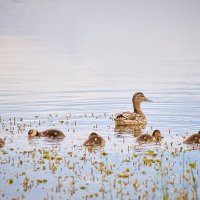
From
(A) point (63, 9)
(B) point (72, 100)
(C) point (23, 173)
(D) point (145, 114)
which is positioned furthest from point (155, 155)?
(A) point (63, 9)

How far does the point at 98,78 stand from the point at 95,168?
17669 mm

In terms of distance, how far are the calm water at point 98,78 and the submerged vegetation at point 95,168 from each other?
0.16 meters

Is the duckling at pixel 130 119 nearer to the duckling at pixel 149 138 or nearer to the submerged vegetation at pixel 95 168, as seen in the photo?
the submerged vegetation at pixel 95 168

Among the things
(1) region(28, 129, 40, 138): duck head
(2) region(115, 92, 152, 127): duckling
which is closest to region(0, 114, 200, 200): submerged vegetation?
(1) region(28, 129, 40, 138): duck head

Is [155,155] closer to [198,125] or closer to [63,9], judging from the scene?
[198,125]

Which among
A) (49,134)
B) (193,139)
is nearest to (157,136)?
(193,139)

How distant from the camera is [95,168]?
47.6 ft

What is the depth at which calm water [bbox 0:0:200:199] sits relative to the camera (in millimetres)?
20812

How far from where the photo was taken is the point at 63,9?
11538 centimetres

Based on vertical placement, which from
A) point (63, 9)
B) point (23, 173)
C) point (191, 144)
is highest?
point (63, 9)

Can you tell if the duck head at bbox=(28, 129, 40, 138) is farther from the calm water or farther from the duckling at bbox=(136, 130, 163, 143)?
the duckling at bbox=(136, 130, 163, 143)

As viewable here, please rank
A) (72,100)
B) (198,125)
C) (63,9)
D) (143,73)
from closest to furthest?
1. (198,125)
2. (72,100)
3. (143,73)
4. (63,9)

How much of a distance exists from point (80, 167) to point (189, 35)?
4569cm

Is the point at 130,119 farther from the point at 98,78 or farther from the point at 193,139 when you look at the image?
the point at 98,78
